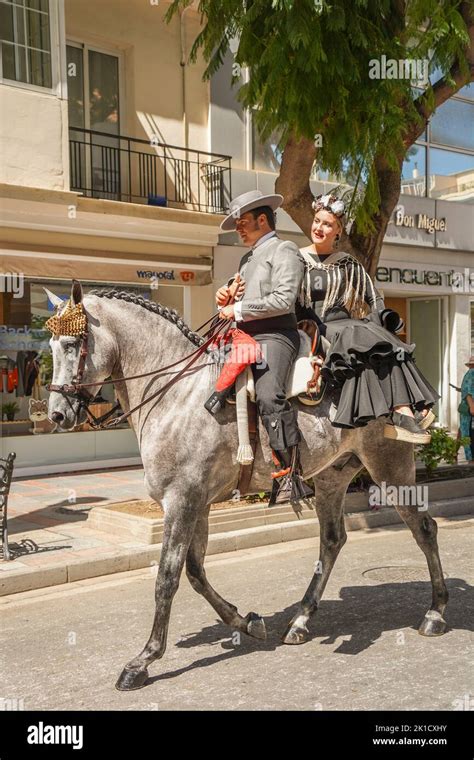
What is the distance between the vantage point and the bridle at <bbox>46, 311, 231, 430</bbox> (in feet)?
15.7

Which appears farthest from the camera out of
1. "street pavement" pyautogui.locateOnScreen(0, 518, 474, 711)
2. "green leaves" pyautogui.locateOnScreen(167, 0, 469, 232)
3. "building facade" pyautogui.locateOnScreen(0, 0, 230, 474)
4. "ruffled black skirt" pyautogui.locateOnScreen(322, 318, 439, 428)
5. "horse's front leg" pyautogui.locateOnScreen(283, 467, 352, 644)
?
"building facade" pyautogui.locateOnScreen(0, 0, 230, 474)

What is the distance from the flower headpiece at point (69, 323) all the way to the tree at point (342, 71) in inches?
193

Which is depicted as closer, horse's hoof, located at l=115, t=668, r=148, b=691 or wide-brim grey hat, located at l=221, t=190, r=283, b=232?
horse's hoof, located at l=115, t=668, r=148, b=691

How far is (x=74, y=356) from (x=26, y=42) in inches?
392

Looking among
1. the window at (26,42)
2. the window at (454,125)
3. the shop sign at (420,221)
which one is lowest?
the shop sign at (420,221)

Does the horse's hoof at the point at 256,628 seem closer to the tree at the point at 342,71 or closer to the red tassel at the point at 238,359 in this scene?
the red tassel at the point at 238,359

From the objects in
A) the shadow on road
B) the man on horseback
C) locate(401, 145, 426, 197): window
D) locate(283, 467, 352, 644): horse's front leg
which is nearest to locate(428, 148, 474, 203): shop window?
locate(401, 145, 426, 197): window

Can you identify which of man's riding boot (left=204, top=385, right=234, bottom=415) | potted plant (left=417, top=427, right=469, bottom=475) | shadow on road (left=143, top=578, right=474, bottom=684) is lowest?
shadow on road (left=143, top=578, right=474, bottom=684)

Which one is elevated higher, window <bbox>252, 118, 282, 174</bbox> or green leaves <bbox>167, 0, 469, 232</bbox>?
window <bbox>252, 118, 282, 174</bbox>

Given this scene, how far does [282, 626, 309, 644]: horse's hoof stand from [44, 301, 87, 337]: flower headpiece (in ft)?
8.37

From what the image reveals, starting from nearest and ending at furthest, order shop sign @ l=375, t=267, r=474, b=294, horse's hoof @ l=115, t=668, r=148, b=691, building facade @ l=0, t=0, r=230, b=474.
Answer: horse's hoof @ l=115, t=668, r=148, b=691, building facade @ l=0, t=0, r=230, b=474, shop sign @ l=375, t=267, r=474, b=294

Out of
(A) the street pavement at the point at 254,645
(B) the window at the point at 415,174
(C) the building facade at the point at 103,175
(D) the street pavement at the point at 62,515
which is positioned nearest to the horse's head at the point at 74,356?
(A) the street pavement at the point at 254,645

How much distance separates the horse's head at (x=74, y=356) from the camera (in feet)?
15.6

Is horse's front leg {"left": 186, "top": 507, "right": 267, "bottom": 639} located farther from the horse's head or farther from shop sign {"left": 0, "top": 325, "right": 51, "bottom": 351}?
shop sign {"left": 0, "top": 325, "right": 51, "bottom": 351}
